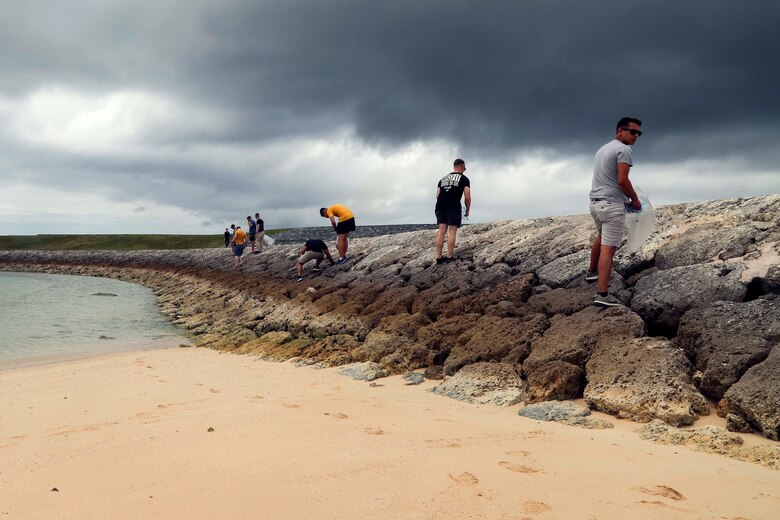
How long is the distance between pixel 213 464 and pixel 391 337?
463 centimetres

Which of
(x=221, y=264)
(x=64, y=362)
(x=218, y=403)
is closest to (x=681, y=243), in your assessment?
(x=218, y=403)

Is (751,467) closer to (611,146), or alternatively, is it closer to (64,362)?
(611,146)

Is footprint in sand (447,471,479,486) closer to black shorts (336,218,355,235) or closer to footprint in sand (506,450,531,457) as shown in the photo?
footprint in sand (506,450,531,457)

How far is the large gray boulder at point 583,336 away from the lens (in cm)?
580

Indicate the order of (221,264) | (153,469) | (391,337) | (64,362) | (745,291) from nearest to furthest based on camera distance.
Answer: (153,469), (745,291), (391,337), (64,362), (221,264)

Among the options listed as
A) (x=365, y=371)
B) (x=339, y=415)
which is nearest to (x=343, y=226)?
(x=365, y=371)

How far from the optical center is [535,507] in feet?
9.77

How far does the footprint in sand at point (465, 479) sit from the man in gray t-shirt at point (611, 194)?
3.85 m

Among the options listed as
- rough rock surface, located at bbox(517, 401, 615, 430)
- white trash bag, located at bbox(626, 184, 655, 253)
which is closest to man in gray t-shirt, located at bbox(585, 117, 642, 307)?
white trash bag, located at bbox(626, 184, 655, 253)

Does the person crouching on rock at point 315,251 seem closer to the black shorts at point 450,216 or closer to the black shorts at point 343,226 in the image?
the black shorts at point 343,226

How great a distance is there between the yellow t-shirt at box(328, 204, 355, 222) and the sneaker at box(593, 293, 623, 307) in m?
9.61

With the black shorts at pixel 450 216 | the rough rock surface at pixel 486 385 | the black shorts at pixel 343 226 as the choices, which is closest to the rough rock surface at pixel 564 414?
the rough rock surface at pixel 486 385

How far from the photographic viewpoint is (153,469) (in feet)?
11.8

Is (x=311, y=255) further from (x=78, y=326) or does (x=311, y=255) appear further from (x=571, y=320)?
(x=571, y=320)
